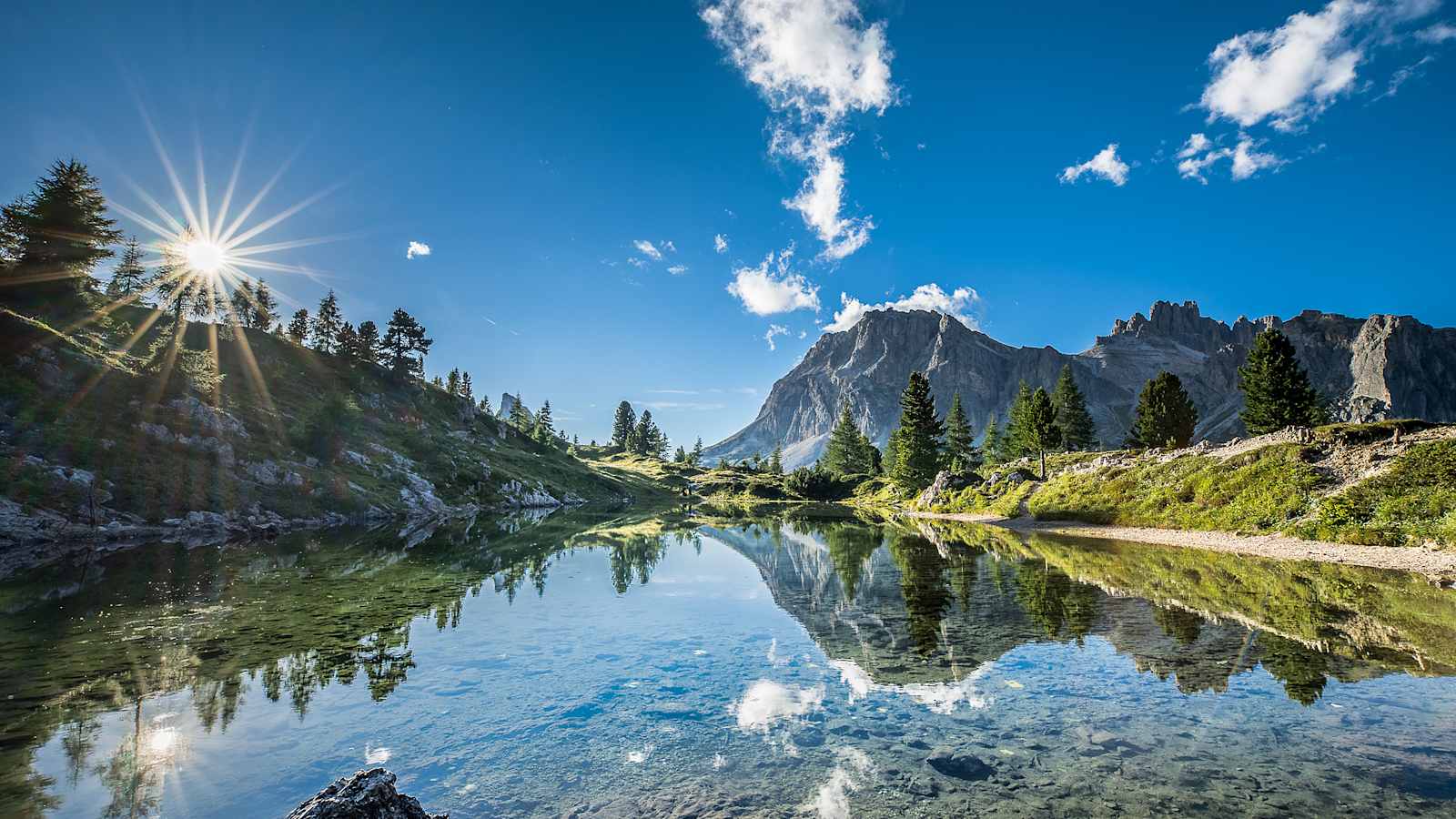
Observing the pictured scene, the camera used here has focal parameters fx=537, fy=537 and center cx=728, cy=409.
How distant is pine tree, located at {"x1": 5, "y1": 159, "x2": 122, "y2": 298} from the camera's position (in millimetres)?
67062

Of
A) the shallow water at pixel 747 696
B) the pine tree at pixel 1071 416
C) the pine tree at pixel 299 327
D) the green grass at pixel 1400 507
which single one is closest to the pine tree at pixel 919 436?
the pine tree at pixel 1071 416

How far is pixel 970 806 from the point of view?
838 cm

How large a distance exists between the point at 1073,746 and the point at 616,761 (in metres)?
8.85

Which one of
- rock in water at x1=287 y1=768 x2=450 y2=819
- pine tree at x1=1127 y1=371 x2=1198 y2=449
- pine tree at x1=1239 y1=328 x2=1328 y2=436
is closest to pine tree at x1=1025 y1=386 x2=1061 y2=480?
pine tree at x1=1127 y1=371 x2=1198 y2=449

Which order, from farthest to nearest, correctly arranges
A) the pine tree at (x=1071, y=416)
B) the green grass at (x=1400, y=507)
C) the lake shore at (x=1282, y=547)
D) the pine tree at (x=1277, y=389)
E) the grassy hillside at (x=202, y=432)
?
the pine tree at (x=1071, y=416) → the pine tree at (x=1277, y=389) → the grassy hillside at (x=202, y=432) → the green grass at (x=1400, y=507) → the lake shore at (x=1282, y=547)

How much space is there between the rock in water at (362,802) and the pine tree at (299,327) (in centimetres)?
16033

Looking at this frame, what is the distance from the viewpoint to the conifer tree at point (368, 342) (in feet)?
427

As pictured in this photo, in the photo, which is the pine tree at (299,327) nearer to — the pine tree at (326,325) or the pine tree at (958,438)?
the pine tree at (326,325)

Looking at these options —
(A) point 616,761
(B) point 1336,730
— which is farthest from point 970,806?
(B) point 1336,730

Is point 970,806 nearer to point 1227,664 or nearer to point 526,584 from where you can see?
point 1227,664

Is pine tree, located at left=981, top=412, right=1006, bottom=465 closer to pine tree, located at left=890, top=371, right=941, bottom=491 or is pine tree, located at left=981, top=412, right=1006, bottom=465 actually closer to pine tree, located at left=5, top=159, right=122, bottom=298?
pine tree, located at left=890, top=371, right=941, bottom=491

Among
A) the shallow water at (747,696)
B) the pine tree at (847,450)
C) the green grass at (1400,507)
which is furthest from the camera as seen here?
the pine tree at (847,450)

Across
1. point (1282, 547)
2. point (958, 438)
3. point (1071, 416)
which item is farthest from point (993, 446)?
point (1282, 547)

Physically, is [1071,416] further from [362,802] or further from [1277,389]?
[362,802]
